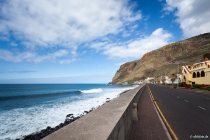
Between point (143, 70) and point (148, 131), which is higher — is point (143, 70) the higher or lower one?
the higher one

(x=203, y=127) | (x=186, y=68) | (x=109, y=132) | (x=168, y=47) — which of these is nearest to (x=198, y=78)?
(x=186, y=68)

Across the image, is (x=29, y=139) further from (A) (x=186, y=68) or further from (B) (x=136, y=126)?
(A) (x=186, y=68)

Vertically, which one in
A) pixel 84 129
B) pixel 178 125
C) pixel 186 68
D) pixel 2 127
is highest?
pixel 186 68

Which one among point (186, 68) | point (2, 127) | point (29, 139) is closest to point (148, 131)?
point (29, 139)

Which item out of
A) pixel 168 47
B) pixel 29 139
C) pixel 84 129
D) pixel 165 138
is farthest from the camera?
pixel 168 47

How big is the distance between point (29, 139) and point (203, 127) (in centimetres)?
1093

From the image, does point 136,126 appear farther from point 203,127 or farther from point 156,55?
point 156,55

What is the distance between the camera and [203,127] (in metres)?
7.06

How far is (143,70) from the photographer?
168000 mm

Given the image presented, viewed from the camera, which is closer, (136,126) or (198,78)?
(136,126)

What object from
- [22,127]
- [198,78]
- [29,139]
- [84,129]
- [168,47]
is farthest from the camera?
[168,47]

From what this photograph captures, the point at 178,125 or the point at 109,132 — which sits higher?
the point at 109,132

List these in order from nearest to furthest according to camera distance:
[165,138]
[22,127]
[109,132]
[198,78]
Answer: [109,132], [165,138], [22,127], [198,78]

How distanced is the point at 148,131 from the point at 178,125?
1884 millimetres
